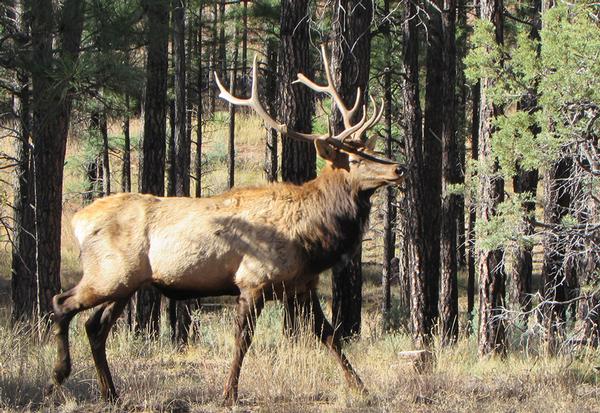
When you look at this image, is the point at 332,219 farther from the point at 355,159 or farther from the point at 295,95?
the point at 295,95

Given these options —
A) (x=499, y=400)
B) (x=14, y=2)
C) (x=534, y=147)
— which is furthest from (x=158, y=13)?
(x=499, y=400)

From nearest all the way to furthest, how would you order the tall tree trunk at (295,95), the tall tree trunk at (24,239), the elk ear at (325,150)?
the elk ear at (325,150), the tall tree trunk at (295,95), the tall tree trunk at (24,239)

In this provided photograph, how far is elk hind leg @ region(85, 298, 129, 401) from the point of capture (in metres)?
7.07

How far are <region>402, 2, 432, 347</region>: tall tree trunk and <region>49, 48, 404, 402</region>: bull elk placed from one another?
Result: 3500 mm

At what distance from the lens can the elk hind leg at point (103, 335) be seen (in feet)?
23.2

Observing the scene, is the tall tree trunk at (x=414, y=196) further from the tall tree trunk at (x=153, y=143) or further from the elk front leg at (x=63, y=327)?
the elk front leg at (x=63, y=327)

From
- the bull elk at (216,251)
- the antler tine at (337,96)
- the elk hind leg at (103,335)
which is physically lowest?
the elk hind leg at (103,335)

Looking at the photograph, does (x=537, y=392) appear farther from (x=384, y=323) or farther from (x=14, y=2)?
(x=384, y=323)

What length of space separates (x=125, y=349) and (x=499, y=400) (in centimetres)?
430

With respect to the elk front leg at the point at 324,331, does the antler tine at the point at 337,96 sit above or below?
above

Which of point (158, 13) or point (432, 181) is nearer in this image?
point (158, 13)

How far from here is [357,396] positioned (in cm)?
701

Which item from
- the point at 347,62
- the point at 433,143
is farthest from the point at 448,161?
the point at 347,62

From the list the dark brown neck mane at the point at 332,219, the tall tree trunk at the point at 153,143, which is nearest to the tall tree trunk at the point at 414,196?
the dark brown neck mane at the point at 332,219
